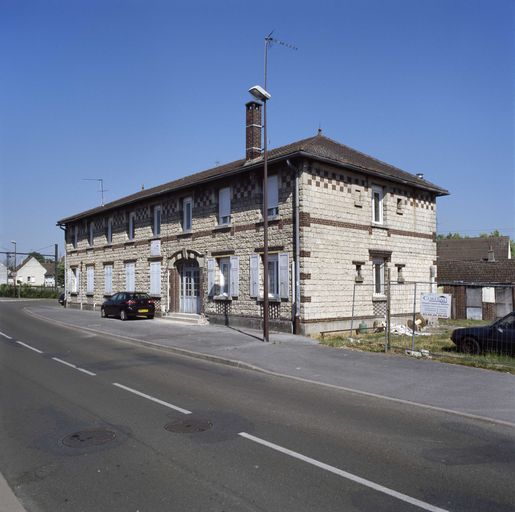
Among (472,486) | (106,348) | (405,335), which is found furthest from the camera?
(405,335)

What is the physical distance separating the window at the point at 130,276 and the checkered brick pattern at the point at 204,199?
7276 mm

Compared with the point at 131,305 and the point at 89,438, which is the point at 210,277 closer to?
the point at 131,305

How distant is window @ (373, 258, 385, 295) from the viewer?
20797 mm

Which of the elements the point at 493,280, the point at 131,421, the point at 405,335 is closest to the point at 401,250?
the point at 405,335

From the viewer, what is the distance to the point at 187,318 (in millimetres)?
22391

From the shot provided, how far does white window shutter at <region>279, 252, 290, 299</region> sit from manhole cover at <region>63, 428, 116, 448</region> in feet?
39.1

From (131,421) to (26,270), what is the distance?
110m

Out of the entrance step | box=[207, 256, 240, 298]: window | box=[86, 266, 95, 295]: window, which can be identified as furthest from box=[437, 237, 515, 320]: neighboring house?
box=[86, 266, 95, 295]: window

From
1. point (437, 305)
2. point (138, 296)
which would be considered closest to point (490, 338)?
point (437, 305)

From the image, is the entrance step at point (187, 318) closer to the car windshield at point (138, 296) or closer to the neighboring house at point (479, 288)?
the car windshield at point (138, 296)

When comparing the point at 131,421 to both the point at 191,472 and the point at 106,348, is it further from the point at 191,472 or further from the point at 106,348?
the point at 106,348

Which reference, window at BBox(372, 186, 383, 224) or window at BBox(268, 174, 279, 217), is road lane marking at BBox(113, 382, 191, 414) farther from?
window at BBox(372, 186, 383, 224)

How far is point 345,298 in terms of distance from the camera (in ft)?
62.4

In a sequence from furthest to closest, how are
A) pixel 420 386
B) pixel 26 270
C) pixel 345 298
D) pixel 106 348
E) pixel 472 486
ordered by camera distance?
pixel 26 270 → pixel 345 298 → pixel 106 348 → pixel 420 386 → pixel 472 486
